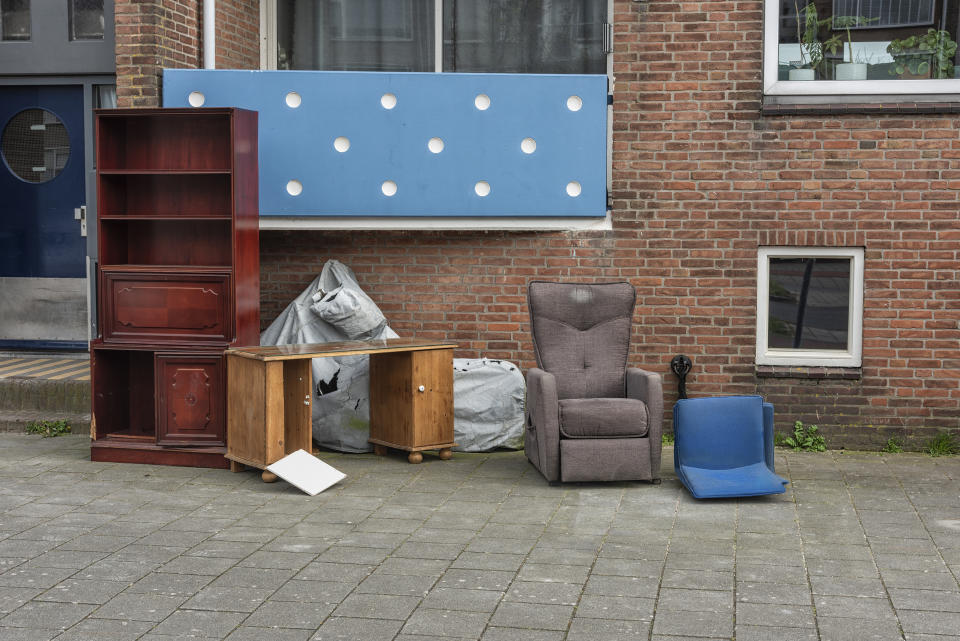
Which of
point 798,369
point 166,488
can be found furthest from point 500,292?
point 166,488

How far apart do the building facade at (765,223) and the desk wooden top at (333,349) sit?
3.06 ft

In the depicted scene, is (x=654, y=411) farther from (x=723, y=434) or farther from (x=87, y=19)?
(x=87, y=19)

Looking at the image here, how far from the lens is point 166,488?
251 inches

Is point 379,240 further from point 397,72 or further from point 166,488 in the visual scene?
point 166,488

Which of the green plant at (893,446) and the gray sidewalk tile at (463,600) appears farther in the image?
the green plant at (893,446)

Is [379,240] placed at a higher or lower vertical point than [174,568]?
higher

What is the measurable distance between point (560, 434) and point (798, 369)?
2.08 metres

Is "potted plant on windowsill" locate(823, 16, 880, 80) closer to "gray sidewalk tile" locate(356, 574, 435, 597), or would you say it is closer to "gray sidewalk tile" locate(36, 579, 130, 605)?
"gray sidewalk tile" locate(356, 574, 435, 597)

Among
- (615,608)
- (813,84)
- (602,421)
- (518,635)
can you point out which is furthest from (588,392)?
(518,635)

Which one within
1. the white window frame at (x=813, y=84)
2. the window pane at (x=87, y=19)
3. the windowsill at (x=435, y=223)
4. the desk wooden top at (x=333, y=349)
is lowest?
the desk wooden top at (x=333, y=349)

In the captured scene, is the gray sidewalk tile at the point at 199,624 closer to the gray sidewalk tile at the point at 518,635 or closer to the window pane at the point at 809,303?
the gray sidewalk tile at the point at 518,635

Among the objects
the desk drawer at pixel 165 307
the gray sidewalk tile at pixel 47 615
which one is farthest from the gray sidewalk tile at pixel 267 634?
the desk drawer at pixel 165 307

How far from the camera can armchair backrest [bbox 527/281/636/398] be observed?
7.00 m

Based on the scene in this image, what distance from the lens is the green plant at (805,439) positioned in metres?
7.63
